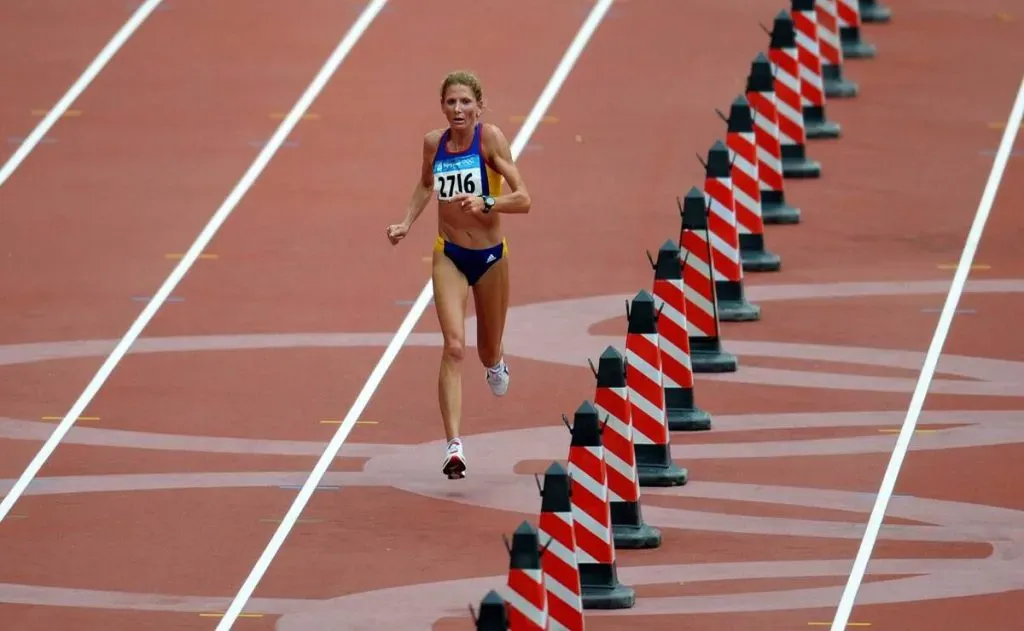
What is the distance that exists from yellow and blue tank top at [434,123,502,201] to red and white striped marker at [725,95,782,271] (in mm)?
4690

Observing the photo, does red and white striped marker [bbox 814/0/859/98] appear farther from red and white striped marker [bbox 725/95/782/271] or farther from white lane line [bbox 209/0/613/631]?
red and white striped marker [bbox 725/95/782/271]

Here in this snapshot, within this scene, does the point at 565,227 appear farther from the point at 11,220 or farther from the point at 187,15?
the point at 187,15

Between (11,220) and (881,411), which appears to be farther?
(11,220)

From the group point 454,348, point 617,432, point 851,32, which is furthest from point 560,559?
point 851,32

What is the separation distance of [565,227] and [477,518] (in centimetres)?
639

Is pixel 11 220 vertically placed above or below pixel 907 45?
below

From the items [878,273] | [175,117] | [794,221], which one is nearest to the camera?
[878,273]

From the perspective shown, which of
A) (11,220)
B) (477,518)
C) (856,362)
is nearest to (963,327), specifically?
(856,362)

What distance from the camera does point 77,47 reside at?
25.5 meters

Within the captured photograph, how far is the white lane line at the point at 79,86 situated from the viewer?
22.5 metres

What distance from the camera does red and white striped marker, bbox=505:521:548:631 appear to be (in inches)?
452

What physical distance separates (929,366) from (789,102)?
5.27 m

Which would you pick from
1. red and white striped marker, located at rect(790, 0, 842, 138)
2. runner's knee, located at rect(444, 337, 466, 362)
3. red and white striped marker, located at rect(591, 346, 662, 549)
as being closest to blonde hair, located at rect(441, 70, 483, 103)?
runner's knee, located at rect(444, 337, 466, 362)

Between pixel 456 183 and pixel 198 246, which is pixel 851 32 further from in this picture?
pixel 456 183
